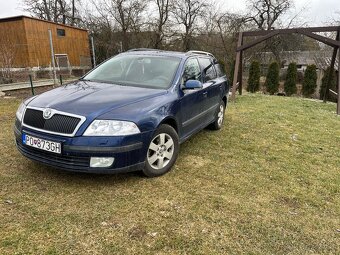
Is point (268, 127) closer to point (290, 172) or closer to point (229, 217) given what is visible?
point (290, 172)

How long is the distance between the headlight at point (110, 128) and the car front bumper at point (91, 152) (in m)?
0.05

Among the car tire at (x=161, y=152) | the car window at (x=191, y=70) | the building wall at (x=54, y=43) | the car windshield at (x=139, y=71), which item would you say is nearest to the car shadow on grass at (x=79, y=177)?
the car tire at (x=161, y=152)

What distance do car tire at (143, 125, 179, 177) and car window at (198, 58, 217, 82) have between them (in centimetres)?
169

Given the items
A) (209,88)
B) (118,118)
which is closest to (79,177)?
(118,118)

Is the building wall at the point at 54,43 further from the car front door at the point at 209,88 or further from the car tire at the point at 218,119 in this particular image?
the car front door at the point at 209,88

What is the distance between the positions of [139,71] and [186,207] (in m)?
2.18

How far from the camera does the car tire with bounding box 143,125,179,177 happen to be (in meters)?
3.50

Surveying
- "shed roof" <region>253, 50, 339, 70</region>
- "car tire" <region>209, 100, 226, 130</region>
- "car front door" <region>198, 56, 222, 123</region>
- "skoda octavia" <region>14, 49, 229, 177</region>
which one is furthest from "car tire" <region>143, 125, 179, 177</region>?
"shed roof" <region>253, 50, 339, 70</region>

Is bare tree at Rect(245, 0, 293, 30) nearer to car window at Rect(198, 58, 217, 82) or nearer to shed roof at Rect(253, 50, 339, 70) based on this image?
shed roof at Rect(253, 50, 339, 70)

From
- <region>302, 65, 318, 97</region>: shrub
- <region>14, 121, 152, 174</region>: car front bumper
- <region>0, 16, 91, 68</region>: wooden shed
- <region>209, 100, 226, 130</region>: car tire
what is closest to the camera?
<region>14, 121, 152, 174</region>: car front bumper

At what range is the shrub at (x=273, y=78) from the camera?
16.5 metres

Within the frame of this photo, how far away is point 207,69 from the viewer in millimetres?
5328

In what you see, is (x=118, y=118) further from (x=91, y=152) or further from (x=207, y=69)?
(x=207, y=69)

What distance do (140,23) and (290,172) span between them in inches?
917
